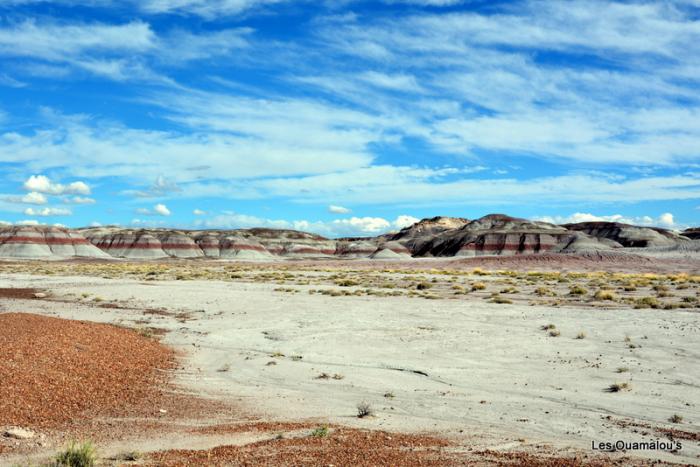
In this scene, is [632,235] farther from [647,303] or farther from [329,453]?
[329,453]

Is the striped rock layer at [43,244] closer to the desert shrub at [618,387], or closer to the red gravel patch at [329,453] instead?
the desert shrub at [618,387]

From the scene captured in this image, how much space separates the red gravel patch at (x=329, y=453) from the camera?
779 cm

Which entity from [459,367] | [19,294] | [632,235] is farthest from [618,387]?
[632,235]

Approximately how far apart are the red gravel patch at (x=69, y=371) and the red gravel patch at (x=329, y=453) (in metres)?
3.05

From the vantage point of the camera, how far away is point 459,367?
596 inches

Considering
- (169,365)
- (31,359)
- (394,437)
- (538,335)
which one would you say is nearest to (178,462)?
(394,437)

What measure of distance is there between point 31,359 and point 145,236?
539 ft

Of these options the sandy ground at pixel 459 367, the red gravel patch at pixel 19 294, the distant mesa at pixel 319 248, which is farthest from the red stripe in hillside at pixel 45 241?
the sandy ground at pixel 459 367

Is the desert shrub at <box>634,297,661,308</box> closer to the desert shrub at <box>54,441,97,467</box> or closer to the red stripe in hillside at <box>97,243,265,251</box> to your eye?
the desert shrub at <box>54,441,97,467</box>

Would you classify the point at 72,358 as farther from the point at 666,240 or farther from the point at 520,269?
the point at 666,240

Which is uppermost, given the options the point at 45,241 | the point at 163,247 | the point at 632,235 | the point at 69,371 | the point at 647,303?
the point at 632,235

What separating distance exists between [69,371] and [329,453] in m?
6.98

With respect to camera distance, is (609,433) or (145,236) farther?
(145,236)

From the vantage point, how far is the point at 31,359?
40.9 ft
